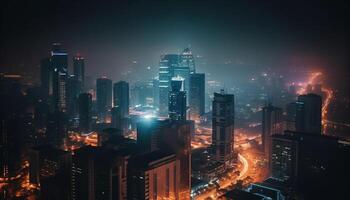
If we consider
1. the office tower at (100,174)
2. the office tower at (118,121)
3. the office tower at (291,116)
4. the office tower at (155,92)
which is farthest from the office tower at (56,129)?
the office tower at (291,116)

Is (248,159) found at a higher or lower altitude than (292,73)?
Answer: lower

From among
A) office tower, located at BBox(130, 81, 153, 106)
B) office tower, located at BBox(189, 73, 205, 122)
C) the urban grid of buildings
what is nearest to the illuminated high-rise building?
office tower, located at BBox(130, 81, 153, 106)

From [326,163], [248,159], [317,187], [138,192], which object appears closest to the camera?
[138,192]

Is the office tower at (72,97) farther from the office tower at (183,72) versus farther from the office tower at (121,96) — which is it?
the office tower at (183,72)

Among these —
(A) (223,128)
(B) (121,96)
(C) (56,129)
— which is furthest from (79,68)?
(A) (223,128)

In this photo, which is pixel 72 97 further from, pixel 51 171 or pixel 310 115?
pixel 310 115

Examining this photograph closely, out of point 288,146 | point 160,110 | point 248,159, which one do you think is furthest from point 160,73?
point 288,146

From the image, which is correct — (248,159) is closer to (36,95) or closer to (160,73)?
(160,73)
